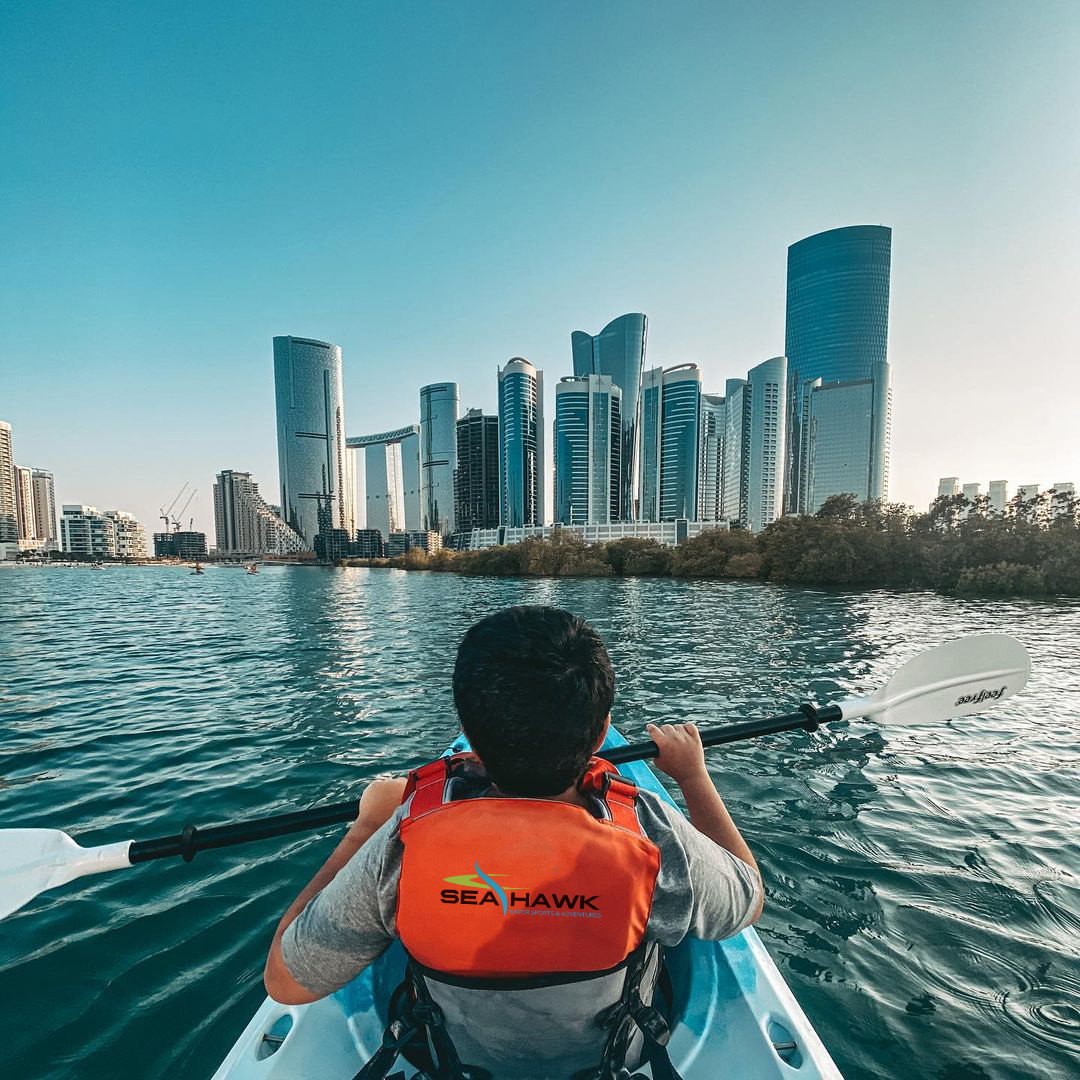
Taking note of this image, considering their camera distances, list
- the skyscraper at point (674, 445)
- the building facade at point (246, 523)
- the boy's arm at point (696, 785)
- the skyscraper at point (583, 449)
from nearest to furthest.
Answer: the boy's arm at point (696, 785) → the skyscraper at point (674, 445) → the skyscraper at point (583, 449) → the building facade at point (246, 523)

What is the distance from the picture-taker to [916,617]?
56.6ft

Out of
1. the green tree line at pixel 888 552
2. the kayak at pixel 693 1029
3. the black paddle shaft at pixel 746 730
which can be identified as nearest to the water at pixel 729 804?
the kayak at pixel 693 1029

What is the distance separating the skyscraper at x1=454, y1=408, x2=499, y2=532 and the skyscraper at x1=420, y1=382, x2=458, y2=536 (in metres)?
11.7

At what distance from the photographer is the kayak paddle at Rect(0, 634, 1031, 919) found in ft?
7.09

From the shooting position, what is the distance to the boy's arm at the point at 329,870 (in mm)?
1275

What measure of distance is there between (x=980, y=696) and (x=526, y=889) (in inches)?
182

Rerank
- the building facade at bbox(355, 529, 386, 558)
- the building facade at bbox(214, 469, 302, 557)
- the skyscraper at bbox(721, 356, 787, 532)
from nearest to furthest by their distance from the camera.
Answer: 1. the skyscraper at bbox(721, 356, 787, 532)
2. the building facade at bbox(355, 529, 386, 558)
3. the building facade at bbox(214, 469, 302, 557)

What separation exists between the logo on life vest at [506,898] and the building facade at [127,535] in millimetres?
211307

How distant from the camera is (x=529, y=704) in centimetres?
118

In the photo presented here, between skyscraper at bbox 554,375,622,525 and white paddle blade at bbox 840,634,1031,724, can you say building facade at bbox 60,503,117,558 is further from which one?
white paddle blade at bbox 840,634,1031,724

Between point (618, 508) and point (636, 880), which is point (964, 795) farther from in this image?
point (618, 508)

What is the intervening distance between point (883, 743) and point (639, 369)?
167136 mm

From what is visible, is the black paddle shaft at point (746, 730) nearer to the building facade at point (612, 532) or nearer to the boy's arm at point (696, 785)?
the boy's arm at point (696, 785)

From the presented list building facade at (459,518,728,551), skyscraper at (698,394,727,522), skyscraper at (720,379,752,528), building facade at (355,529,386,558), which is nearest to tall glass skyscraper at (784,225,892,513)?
skyscraper at (720,379,752,528)
